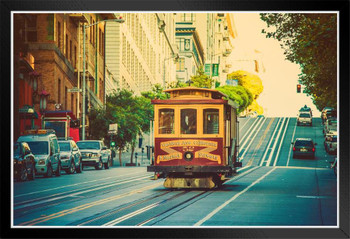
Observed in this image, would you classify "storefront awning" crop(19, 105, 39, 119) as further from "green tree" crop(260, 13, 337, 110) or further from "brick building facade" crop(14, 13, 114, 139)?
"green tree" crop(260, 13, 337, 110)

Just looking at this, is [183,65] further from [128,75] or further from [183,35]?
[128,75]

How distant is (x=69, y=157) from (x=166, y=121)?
42.6ft

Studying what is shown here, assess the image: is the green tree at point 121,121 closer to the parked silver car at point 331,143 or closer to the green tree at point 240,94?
the parked silver car at point 331,143

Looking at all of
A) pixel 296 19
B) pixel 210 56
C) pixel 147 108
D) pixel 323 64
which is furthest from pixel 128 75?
pixel 210 56

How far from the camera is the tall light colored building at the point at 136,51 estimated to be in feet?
221

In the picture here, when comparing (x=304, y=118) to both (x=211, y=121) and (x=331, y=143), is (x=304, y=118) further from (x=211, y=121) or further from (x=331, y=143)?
(x=211, y=121)

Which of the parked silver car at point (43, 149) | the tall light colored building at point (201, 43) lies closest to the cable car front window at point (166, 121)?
the parked silver car at point (43, 149)

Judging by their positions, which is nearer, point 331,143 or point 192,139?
point 192,139

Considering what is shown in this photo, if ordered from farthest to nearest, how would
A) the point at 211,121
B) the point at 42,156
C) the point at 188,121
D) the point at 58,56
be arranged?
the point at 58,56, the point at 42,156, the point at 188,121, the point at 211,121

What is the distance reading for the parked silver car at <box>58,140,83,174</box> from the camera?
35562 millimetres

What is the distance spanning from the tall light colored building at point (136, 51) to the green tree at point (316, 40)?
76.7 ft

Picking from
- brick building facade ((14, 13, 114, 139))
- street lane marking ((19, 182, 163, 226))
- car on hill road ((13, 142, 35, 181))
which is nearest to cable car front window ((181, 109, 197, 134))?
street lane marking ((19, 182, 163, 226))

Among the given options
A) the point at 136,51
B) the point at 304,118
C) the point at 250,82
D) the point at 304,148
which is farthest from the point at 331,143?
the point at 250,82

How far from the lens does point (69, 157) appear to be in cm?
3566
